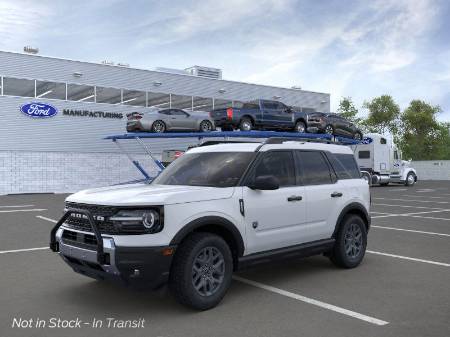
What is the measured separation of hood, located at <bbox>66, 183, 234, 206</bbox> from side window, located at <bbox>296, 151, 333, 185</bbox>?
56.3 inches

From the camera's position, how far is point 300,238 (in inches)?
235

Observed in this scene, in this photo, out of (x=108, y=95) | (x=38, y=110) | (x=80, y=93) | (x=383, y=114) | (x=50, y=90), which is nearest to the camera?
(x=38, y=110)

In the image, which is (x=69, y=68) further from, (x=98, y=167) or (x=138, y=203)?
(x=138, y=203)

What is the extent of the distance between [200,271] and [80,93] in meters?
26.1

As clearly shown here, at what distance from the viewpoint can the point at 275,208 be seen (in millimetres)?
5605

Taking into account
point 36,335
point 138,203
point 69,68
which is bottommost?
point 36,335

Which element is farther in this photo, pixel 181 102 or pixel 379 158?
pixel 181 102

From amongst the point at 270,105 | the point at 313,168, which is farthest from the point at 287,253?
the point at 270,105

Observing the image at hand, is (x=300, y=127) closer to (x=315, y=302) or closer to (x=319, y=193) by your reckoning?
(x=319, y=193)

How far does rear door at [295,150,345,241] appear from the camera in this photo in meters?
6.17

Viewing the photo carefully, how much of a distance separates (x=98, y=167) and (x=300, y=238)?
82.8 feet

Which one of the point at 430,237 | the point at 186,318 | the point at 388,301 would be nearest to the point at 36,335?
the point at 186,318

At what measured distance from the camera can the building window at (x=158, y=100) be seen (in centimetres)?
3128

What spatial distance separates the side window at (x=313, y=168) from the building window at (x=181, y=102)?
1034 inches
